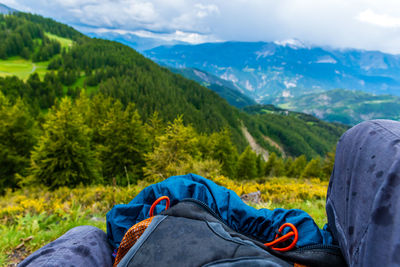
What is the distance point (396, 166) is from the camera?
3.05 feet

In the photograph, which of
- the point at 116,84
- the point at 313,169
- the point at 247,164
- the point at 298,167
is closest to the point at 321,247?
the point at 247,164

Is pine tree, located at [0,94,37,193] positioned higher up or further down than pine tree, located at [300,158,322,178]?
higher up

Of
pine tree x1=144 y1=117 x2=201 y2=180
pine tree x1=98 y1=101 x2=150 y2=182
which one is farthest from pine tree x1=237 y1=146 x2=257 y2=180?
pine tree x1=98 y1=101 x2=150 y2=182

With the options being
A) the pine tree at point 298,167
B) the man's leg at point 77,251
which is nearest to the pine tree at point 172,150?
the man's leg at point 77,251

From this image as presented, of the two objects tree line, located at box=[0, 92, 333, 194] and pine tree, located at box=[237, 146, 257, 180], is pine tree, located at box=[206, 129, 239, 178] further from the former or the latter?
tree line, located at box=[0, 92, 333, 194]

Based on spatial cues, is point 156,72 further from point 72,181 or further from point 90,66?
point 72,181

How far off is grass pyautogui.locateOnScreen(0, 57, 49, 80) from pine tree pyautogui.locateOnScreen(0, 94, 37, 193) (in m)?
85.7

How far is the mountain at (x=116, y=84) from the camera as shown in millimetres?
76812

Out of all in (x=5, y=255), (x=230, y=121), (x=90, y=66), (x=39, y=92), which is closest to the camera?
(x=5, y=255)

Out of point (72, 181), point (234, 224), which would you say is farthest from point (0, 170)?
point (234, 224)

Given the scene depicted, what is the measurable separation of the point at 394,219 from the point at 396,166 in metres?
0.26

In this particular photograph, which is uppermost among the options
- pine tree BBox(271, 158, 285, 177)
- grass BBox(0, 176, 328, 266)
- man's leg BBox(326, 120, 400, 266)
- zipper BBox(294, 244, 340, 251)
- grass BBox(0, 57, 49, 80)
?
grass BBox(0, 57, 49, 80)

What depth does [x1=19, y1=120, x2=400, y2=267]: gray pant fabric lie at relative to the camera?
33.9 inches

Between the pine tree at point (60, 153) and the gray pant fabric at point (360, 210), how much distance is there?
13.7 m
